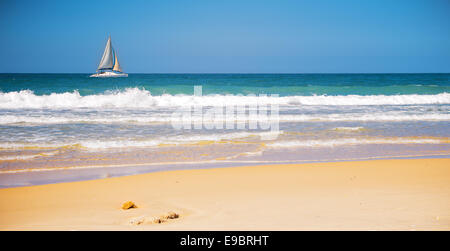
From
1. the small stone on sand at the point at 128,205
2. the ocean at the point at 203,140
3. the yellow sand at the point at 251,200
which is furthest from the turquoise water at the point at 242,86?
the small stone on sand at the point at 128,205

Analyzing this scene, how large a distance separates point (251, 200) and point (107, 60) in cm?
5335

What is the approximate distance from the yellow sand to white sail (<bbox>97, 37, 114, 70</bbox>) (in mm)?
51250

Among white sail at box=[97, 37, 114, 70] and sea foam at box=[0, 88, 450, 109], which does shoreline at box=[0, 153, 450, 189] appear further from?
white sail at box=[97, 37, 114, 70]

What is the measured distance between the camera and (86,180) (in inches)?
222

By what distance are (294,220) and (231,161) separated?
3388 mm

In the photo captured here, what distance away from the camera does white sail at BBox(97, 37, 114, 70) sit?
173ft

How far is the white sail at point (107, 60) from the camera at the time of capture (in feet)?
173

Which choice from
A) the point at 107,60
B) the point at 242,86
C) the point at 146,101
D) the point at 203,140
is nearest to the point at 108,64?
the point at 107,60

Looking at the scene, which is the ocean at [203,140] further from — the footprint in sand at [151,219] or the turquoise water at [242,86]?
the turquoise water at [242,86]

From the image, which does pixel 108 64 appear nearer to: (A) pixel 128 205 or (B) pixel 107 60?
(B) pixel 107 60

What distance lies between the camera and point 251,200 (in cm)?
450
